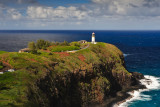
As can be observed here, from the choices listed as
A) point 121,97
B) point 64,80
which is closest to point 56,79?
point 64,80

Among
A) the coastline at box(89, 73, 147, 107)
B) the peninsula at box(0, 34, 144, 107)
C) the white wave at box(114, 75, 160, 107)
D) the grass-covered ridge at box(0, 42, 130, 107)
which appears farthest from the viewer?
the white wave at box(114, 75, 160, 107)

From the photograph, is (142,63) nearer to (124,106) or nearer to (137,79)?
(137,79)

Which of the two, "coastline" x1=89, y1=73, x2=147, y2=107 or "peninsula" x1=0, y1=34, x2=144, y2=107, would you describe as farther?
"coastline" x1=89, y1=73, x2=147, y2=107

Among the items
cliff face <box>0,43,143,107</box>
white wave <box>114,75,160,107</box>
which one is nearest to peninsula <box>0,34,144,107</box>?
cliff face <box>0,43,143,107</box>

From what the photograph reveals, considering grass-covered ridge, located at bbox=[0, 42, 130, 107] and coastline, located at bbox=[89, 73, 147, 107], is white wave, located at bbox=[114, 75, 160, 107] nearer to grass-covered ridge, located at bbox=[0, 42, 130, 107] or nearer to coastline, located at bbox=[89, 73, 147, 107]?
coastline, located at bbox=[89, 73, 147, 107]

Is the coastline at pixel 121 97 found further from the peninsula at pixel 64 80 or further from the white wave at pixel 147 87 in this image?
the white wave at pixel 147 87

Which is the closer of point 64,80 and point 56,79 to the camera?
point 56,79

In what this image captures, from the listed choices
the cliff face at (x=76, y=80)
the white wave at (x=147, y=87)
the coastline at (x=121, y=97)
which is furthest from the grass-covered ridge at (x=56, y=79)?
the white wave at (x=147, y=87)

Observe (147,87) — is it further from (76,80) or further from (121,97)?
(76,80)
